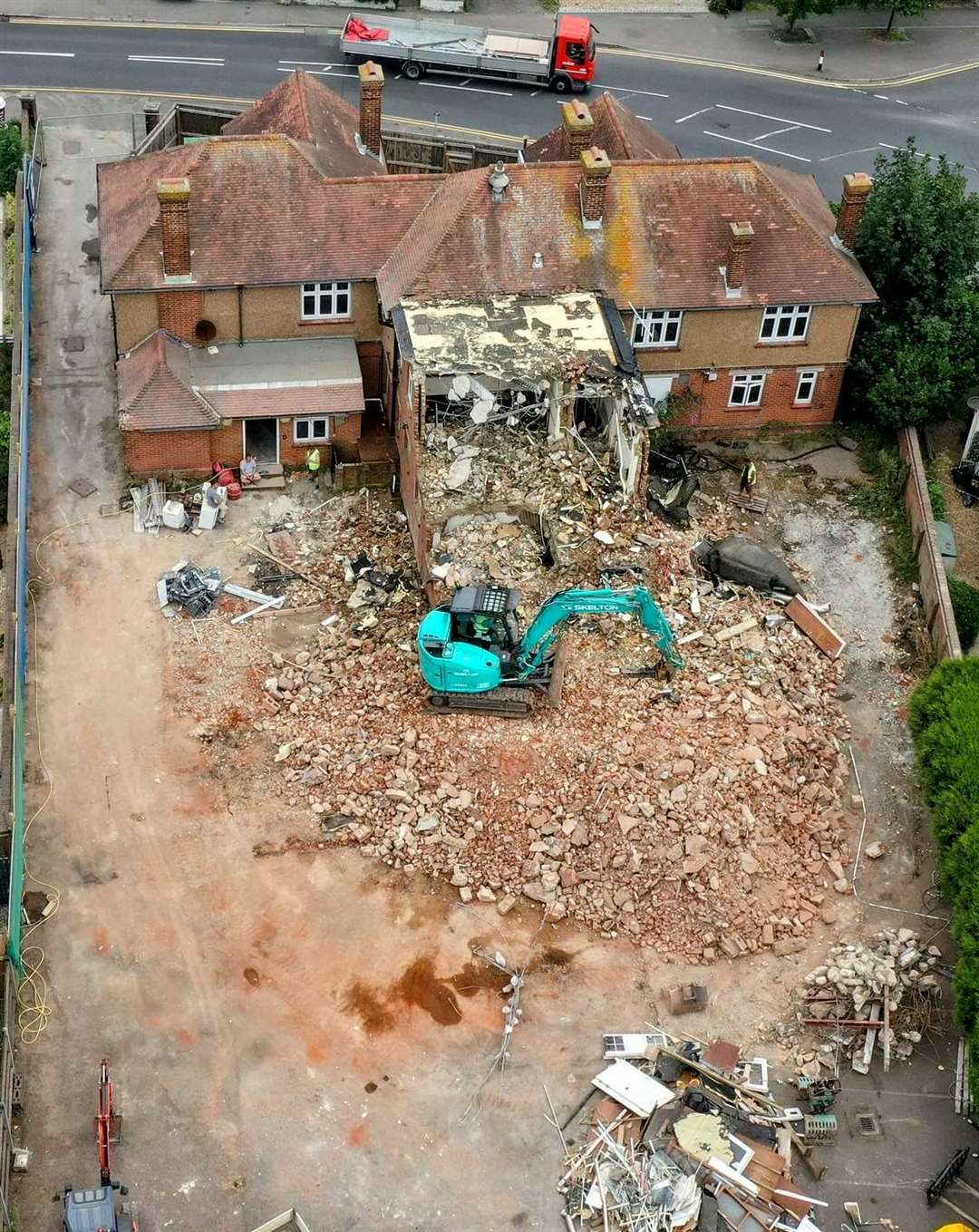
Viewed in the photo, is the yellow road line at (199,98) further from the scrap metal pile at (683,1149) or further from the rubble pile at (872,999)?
the scrap metal pile at (683,1149)

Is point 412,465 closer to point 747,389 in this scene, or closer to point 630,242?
point 630,242

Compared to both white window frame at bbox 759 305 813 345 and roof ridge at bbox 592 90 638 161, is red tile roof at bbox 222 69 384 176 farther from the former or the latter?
white window frame at bbox 759 305 813 345

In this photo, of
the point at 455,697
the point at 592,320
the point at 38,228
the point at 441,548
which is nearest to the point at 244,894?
the point at 455,697

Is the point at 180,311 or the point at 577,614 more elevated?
the point at 180,311

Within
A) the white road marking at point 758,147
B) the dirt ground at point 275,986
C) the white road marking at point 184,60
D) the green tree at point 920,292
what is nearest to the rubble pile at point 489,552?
the dirt ground at point 275,986

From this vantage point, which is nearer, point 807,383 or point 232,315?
point 232,315

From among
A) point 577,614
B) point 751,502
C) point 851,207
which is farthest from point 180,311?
point 851,207

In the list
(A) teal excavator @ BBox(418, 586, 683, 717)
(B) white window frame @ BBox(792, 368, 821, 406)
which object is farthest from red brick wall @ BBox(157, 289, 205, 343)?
(B) white window frame @ BBox(792, 368, 821, 406)
